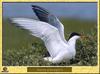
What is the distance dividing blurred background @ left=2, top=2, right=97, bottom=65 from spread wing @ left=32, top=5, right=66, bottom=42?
41mm

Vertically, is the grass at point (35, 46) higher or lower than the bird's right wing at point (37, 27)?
lower

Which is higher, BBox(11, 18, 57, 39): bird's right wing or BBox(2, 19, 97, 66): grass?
BBox(11, 18, 57, 39): bird's right wing

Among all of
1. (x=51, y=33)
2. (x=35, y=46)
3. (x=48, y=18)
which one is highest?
(x=48, y=18)

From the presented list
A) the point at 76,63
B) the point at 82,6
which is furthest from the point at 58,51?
the point at 82,6

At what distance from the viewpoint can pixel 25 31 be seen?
5.33m

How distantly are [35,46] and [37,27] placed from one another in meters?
Answer: 0.24

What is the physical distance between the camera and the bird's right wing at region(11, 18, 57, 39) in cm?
528

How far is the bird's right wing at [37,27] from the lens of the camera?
5.28 metres

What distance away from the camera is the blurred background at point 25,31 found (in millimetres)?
5324

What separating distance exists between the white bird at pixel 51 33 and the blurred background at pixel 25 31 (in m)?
0.05

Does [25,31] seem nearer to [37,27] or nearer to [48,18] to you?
[37,27]

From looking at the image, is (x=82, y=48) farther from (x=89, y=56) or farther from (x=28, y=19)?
(x=28, y=19)

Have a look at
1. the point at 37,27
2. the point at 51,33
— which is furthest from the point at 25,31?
the point at 51,33

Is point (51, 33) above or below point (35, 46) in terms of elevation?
above
